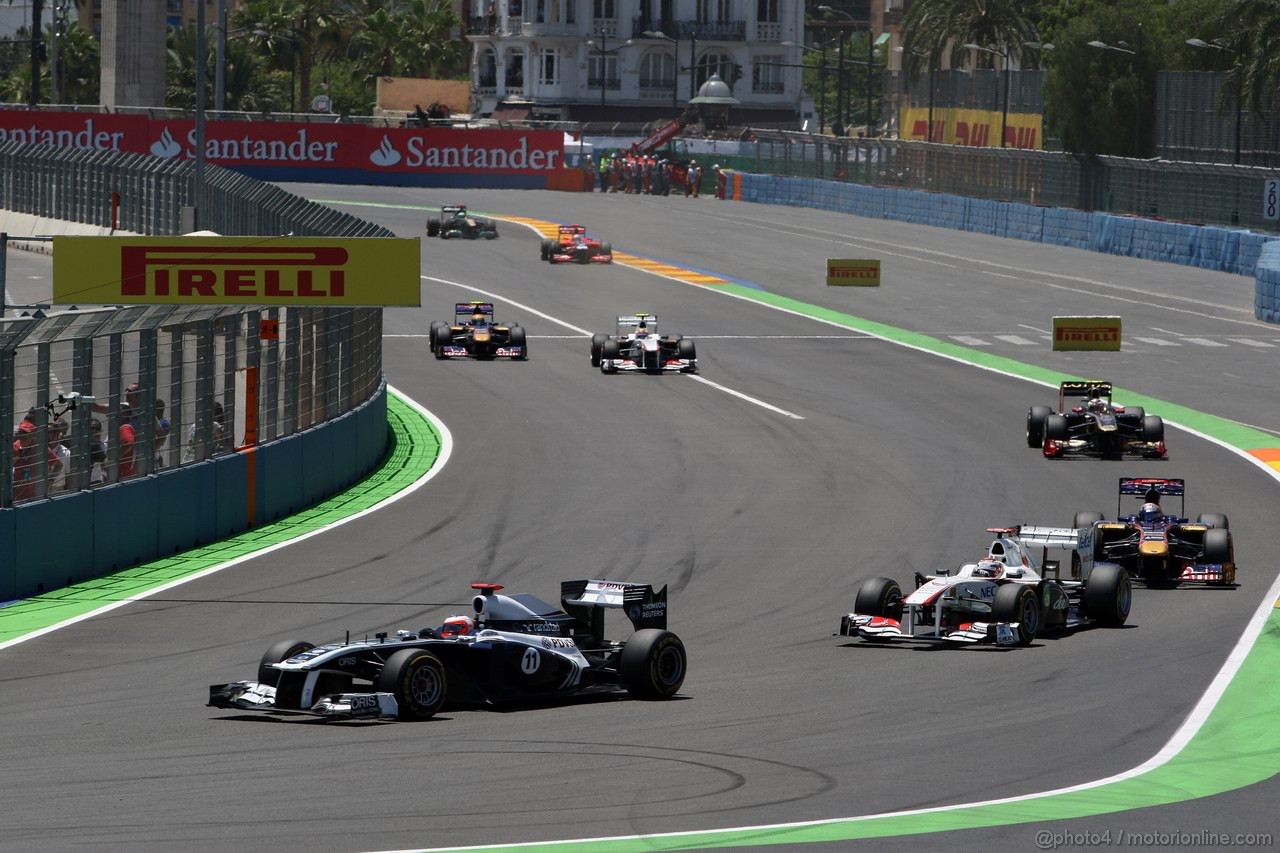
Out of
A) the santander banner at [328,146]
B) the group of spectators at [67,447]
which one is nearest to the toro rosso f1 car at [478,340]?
the group of spectators at [67,447]

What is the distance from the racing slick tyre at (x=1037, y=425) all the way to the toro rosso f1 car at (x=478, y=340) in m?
14.3

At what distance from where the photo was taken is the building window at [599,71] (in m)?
144

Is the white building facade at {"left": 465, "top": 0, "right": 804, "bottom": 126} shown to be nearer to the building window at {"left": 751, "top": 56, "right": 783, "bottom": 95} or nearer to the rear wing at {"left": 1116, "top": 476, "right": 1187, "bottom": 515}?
the building window at {"left": 751, "top": 56, "right": 783, "bottom": 95}

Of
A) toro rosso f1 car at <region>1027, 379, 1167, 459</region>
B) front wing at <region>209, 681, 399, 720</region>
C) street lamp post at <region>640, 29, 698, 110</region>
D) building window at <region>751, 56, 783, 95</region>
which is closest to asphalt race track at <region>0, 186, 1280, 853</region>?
front wing at <region>209, 681, 399, 720</region>

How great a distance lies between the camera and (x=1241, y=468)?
105 ft

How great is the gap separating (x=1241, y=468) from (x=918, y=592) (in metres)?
14.7

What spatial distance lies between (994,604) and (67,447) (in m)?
10.4

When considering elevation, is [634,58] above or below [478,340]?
above

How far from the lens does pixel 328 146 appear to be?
306 feet

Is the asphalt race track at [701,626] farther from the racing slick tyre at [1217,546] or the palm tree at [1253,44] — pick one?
the palm tree at [1253,44]

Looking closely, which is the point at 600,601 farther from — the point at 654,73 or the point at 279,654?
the point at 654,73

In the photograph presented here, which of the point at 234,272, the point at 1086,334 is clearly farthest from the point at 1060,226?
the point at 234,272

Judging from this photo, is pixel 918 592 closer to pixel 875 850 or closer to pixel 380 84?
pixel 875 850

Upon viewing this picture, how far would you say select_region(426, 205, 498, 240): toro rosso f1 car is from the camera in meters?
71.4
